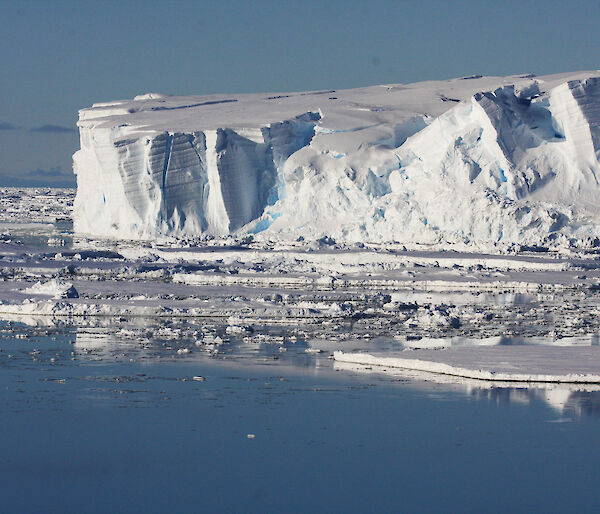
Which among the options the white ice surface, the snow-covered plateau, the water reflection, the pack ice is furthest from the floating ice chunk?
the pack ice

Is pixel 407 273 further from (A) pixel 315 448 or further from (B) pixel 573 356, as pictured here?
(A) pixel 315 448

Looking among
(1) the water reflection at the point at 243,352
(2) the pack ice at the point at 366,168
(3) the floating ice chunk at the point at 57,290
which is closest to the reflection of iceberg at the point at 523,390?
(1) the water reflection at the point at 243,352

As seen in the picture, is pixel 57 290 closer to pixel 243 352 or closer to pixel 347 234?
pixel 243 352

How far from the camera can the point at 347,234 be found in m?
29.1

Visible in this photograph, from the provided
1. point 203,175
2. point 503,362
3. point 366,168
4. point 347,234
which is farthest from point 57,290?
point 203,175

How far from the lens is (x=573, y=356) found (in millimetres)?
13430

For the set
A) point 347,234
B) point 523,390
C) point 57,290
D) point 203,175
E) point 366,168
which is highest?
point 366,168

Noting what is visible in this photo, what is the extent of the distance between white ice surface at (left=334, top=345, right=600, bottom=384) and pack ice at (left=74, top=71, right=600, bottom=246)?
13493 mm

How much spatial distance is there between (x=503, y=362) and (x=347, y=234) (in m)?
16.3

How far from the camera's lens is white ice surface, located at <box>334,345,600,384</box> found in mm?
12414

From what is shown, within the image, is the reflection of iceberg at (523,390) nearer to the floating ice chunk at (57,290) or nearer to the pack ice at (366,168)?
the floating ice chunk at (57,290)

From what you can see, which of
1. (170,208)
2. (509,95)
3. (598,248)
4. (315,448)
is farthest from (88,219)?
(315,448)

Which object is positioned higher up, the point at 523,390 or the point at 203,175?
the point at 203,175

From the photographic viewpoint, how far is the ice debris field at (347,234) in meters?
15.9
